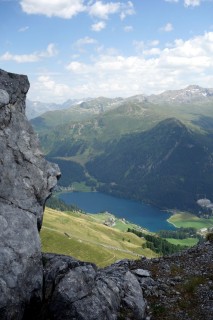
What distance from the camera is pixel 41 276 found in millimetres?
26484

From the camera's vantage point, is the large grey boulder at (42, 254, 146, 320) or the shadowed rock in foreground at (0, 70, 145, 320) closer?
the shadowed rock in foreground at (0, 70, 145, 320)

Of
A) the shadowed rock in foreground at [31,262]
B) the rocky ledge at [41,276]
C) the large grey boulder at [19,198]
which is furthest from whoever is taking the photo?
the rocky ledge at [41,276]

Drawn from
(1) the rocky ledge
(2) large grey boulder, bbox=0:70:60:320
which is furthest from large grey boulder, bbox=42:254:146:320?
(2) large grey boulder, bbox=0:70:60:320

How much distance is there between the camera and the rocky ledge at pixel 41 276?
24.6 m

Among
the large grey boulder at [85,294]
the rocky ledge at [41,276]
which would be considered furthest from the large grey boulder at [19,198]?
the large grey boulder at [85,294]

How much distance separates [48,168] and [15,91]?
6905 millimetres

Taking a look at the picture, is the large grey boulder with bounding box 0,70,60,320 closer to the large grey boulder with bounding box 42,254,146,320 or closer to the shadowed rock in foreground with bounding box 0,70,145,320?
the shadowed rock in foreground with bounding box 0,70,145,320

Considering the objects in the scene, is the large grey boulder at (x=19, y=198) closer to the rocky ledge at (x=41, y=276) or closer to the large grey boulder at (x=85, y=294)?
the rocky ledge at (x=41, y=276)

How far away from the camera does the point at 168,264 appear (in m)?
38.5

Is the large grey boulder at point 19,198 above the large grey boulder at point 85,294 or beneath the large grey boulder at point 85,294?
above

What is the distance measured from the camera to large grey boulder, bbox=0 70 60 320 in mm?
23969

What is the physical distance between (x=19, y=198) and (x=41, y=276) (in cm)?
585

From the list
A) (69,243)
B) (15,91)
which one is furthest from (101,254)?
(15,91)

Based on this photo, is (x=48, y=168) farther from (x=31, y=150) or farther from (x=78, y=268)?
(x=78, y=268)
